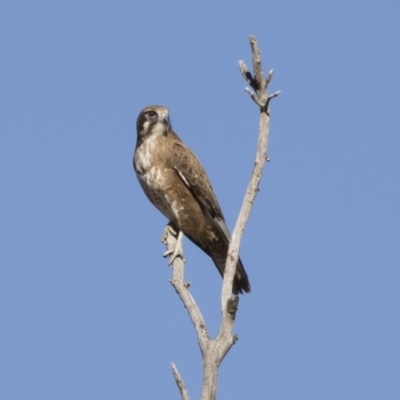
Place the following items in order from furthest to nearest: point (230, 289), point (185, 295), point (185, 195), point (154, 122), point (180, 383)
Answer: point (154, 122) < point (185, 195) < point (185, 295) < point (230, 289) < point (180, 383)

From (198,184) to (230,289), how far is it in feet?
7.64

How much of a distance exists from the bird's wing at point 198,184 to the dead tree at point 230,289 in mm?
1690

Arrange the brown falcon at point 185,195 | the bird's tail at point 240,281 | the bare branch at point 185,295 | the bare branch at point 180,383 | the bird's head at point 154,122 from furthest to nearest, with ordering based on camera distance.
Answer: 1. the bird's head at point 154,122
2. the brown falcon at point 185,195
3. the bird's tail at point 240,281
4. the bare branch at point 185,295
5. the bare branch at point 180,383

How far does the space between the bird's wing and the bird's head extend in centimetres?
24

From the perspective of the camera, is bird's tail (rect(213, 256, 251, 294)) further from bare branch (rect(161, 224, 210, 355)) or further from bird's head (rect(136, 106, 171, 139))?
bird's head (rect(136, 106, 171, 139))

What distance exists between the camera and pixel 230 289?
6.01m

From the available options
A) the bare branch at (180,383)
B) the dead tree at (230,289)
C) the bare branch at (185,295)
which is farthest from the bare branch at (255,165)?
the bare branch at (180,383)

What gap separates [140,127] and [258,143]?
2402 millimetres

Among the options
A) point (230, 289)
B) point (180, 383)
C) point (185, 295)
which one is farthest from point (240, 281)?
point (180, 383)

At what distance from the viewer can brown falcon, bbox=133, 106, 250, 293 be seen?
8.20 m

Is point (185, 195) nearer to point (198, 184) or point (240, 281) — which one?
point (198, 184)

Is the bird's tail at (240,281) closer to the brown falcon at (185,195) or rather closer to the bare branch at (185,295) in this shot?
the brown falcon at (185,195)

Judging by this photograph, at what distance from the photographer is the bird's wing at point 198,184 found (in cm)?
821

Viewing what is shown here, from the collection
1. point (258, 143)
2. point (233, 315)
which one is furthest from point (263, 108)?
point (233, 315)
